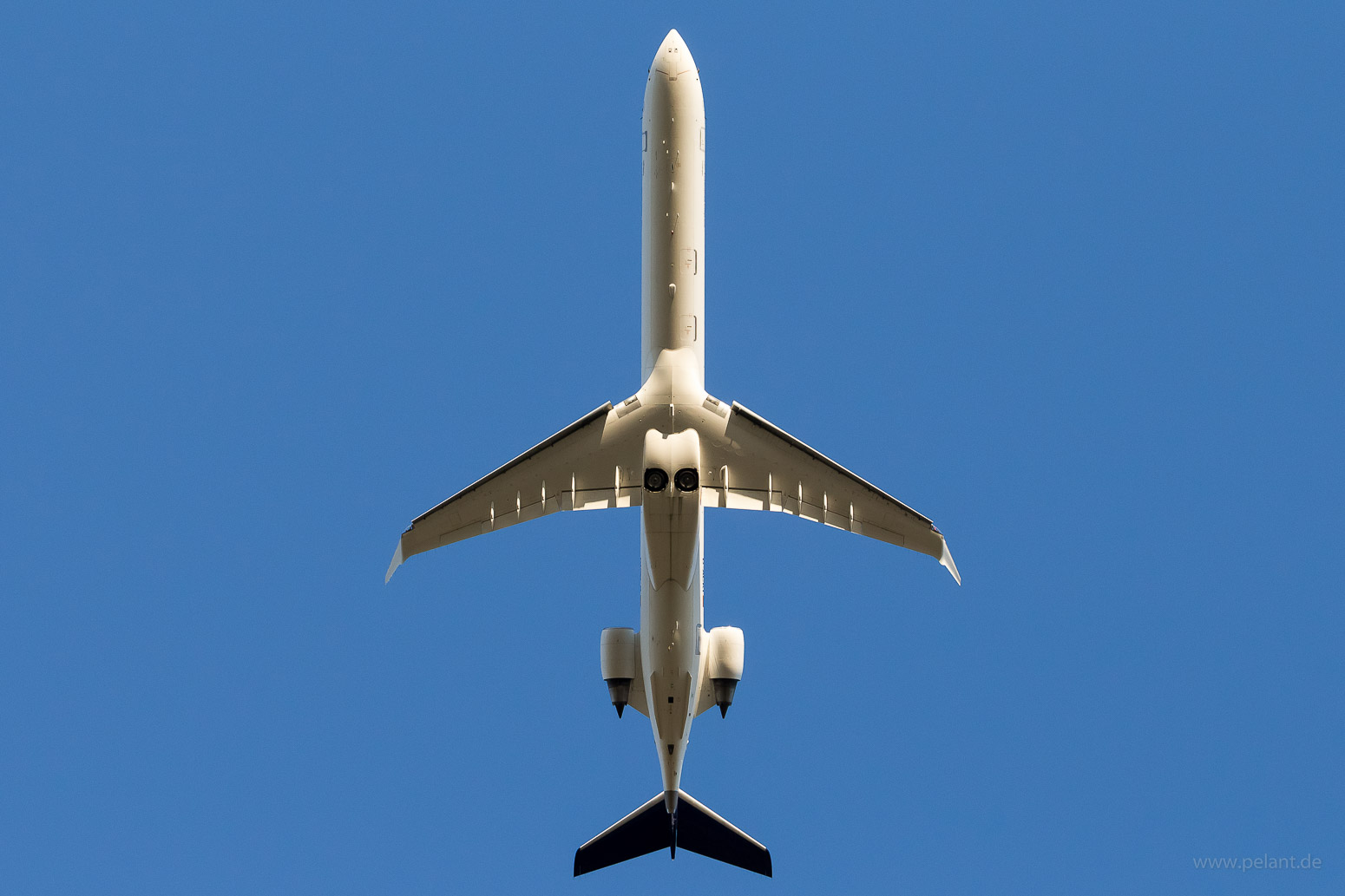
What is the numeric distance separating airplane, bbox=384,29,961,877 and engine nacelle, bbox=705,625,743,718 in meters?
1.62

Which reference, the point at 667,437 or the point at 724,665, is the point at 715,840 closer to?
the point at 724,665

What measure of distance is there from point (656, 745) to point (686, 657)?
178 inches

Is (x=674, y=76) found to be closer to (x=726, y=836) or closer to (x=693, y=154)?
(x=693, y=154)

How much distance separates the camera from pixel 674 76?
55.3 meters

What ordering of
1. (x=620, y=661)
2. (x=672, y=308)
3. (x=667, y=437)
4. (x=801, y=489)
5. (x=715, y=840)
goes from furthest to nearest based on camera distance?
(x=715, y=840), (x=620, y=661), (x=801, y=489), (x=672, y=308), (x=667, y=437)

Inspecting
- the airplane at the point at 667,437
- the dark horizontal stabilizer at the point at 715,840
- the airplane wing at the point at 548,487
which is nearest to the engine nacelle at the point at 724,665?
the airplane at the point at 667,437

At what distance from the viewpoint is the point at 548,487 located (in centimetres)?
5581

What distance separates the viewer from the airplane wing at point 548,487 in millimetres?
54875

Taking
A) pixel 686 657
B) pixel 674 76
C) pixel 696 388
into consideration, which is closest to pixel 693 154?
pixel 674 76

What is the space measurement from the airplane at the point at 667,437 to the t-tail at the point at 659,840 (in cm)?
489

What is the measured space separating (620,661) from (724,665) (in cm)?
321

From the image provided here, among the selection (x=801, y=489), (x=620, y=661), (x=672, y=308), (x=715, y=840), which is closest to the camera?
(x=672, y=308)

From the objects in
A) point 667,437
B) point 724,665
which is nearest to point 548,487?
point 667,437

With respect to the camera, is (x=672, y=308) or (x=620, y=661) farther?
(x=620, y=661)
